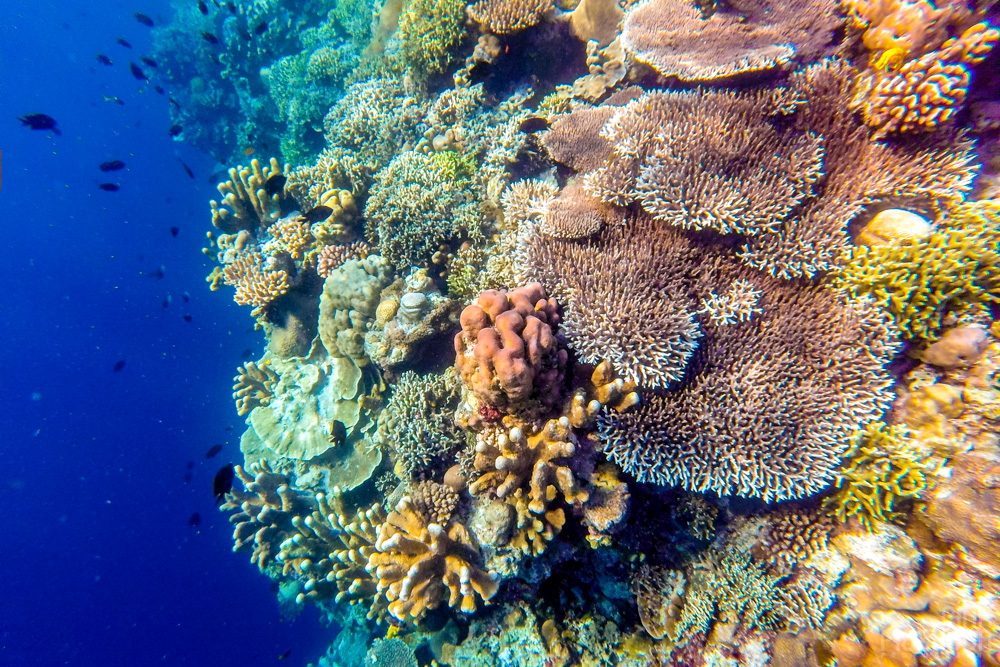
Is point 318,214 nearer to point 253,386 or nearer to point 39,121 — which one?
point 253,386

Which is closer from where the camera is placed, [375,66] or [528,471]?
[528,471]

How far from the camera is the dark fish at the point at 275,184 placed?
21.3ft

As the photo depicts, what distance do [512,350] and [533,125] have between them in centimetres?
362

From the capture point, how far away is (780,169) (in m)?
3.70

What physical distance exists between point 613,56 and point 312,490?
8098 millimetres

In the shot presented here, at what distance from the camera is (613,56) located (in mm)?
5758

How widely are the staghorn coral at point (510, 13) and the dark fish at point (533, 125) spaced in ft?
6.07

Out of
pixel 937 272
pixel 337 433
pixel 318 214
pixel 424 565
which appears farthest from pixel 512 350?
pixel 318 214

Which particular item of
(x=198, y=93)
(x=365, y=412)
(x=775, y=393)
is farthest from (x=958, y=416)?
(x=198, y=93)

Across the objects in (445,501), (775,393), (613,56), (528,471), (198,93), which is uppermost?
(198,93)

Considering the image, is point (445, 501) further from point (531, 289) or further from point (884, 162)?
point (884, 162)

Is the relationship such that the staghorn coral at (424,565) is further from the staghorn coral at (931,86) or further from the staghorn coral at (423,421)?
the staghorn coral at (931,86)

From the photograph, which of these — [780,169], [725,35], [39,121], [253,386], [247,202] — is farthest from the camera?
[39,121]

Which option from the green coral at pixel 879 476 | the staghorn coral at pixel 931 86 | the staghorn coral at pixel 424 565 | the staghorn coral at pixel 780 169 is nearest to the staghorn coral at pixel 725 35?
the staghorn coral at pixel 780 169
